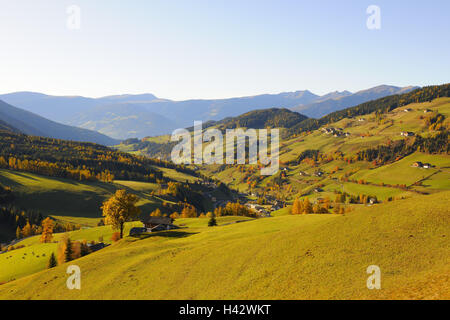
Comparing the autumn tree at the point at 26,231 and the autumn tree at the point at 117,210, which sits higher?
the autumn tree at the point at 117,210

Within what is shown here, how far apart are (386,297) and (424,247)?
1249 cm

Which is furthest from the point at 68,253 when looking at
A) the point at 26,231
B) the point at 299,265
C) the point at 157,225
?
the point at 26,231

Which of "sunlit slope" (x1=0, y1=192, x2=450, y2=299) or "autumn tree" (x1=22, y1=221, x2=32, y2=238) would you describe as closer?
"sunlit slope" (x1=0, y1=192, x2=450, y2=299)

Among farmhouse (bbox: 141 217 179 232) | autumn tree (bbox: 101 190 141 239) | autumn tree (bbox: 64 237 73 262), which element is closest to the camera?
autumn tree (bbox: 64 237 73 262)

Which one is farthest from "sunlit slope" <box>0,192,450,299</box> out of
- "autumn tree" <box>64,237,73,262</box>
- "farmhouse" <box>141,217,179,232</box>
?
"farmhouse" <box>141,217,179,232</box>

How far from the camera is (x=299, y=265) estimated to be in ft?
115

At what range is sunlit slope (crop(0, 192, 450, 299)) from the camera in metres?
29.3

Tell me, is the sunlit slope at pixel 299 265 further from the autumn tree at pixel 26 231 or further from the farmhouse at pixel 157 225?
the autumn tree at pixel 26 231

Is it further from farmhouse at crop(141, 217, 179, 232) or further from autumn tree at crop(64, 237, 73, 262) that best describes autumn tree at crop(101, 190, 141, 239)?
autumn tree at crop(64, 237, 73, 262)

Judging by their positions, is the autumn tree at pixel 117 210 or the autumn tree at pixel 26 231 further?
the autumn tree at pixel 26 231

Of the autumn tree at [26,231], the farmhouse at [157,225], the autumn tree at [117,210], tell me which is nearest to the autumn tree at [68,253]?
the autumn tree at [117,210]

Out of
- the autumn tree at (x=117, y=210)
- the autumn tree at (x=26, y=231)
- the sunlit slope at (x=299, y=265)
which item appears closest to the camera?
the sunlit slope at (x=299, y=265)

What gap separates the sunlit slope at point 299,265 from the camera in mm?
29344

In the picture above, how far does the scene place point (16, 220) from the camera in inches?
6137
